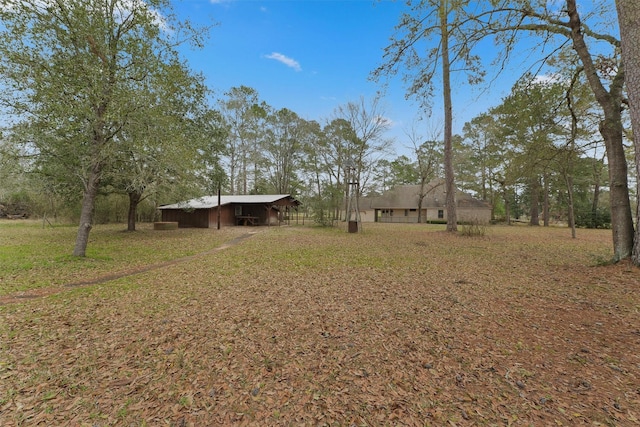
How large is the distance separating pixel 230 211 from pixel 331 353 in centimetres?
2145

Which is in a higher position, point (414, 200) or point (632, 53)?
point (632, 53)

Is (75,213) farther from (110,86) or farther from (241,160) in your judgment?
(110,86)

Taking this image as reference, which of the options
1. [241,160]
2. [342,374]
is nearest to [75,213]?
[241,160]

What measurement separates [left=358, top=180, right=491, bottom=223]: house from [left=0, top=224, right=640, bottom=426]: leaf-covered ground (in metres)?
27.9

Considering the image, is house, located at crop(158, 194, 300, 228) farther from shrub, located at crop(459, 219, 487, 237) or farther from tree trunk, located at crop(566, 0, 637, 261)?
tree trunk, located at crop(566, 0, 637, 261)

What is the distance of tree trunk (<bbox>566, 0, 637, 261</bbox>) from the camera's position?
5.43m

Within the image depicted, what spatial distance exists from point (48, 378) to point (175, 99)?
28.3 ft

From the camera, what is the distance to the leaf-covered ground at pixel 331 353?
204 cm

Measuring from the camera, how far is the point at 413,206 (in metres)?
32.3

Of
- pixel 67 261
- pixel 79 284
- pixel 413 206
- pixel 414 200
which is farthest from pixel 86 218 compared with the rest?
pixel 414 200

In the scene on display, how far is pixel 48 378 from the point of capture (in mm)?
2482

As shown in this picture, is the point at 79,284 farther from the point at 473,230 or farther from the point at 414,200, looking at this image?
the point at 414,200

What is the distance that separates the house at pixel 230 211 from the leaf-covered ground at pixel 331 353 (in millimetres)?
15861

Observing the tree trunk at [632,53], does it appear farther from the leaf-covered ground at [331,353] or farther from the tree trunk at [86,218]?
the tree trunk at [86,218]
